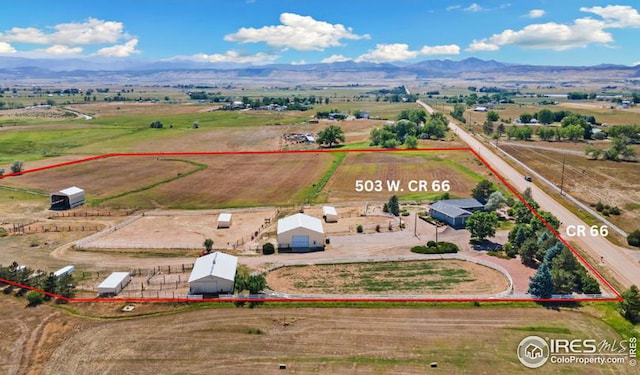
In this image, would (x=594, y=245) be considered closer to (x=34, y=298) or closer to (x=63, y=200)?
(x=34, y=298)

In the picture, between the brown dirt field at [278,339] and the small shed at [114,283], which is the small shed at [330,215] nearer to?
the brown dirt field at [278,339]

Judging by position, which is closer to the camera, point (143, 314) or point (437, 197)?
point (143, 314)

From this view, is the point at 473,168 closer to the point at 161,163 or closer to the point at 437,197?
the point at 437,197

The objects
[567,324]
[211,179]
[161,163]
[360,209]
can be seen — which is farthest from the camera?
[161,163]

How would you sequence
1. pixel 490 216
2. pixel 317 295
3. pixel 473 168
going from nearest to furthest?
pixel 317 295 → pixel 490 216 → pixel 473 168

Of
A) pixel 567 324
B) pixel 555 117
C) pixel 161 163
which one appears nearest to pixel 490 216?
pixel 567 324

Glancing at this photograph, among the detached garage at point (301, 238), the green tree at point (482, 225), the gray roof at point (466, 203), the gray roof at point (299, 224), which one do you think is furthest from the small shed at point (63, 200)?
the green tree at point (482, 225)

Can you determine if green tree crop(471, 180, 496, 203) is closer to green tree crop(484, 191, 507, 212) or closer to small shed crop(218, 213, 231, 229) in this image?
green tree crop(484, 191, 507, 212)
